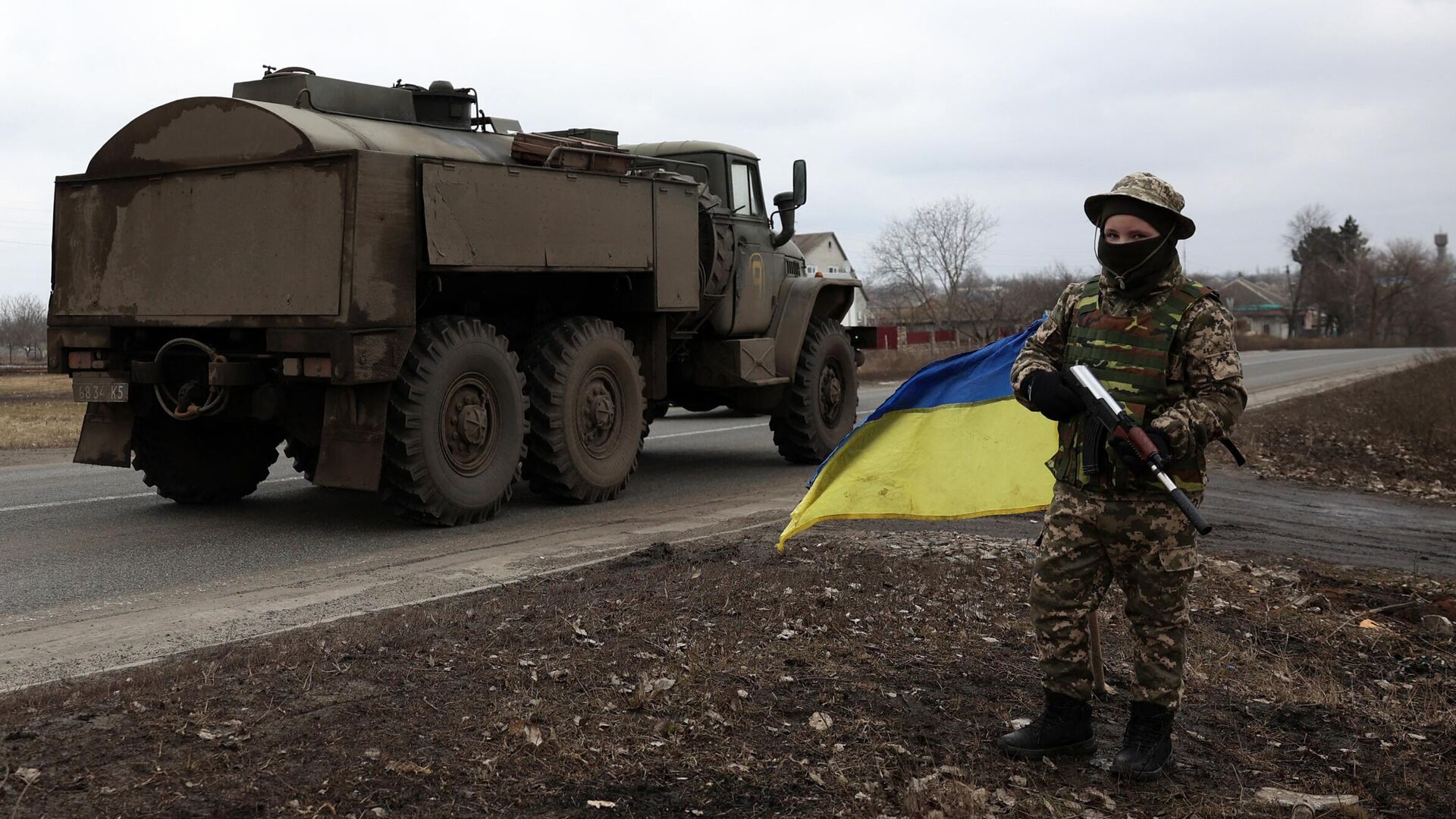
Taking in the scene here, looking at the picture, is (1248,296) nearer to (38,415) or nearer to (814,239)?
(814,239)

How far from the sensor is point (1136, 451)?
13.3 ft

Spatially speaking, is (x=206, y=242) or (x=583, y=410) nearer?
(x=206, y=242)

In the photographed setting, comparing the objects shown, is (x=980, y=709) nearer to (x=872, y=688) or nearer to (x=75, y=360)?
(x=872, y=688)

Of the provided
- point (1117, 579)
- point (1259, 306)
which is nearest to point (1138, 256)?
point (1117, 579)

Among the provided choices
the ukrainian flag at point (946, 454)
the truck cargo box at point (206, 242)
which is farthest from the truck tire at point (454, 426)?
the ukrainian flag at point (946, 454)

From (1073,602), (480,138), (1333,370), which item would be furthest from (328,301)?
(1333,370)

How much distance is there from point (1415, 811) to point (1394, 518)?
8.08 m

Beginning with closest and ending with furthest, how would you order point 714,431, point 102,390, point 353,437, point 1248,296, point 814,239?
point 353,437, point 102,390, point 714,431, point 814,239, point 1248,296

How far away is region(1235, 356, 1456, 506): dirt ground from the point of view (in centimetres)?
1417

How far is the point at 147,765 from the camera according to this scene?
4.01 meters

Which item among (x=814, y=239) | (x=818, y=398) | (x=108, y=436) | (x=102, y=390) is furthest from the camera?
(x=814, y=239)

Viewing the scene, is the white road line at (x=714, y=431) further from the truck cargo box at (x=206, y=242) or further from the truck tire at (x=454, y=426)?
the truck cargo box at (x=206, y=242)

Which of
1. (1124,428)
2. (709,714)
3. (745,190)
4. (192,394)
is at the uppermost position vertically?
(745,190)

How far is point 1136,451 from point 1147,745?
99cm
